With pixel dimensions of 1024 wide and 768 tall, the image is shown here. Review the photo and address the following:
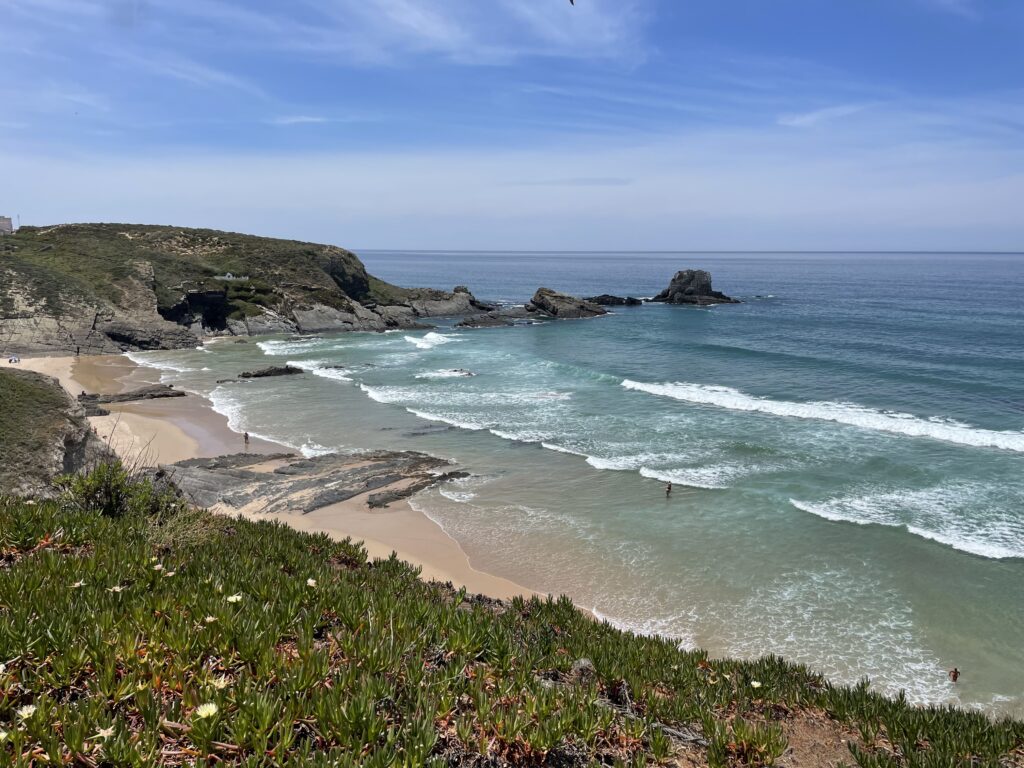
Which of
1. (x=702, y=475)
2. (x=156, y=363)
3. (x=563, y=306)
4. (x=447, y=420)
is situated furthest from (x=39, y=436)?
(x=563, y=306)

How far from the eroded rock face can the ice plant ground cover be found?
70.1 metres

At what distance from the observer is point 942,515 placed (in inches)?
766

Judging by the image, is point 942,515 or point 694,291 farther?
point 694,291

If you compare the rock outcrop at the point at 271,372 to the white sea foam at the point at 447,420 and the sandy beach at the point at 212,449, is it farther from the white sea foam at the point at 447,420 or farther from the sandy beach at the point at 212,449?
the white sea foam at the point at 447,420

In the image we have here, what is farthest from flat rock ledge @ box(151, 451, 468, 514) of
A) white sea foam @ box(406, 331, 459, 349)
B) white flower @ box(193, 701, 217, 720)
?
white sea foam @ box(406, 331, 459, 349)

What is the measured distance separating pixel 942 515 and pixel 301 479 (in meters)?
20.6

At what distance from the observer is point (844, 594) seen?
15.4 metres

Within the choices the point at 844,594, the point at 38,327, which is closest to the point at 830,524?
the point at 844,594

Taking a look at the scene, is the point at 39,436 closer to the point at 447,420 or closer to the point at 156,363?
the point at 447,420

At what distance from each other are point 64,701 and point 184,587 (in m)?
1.76

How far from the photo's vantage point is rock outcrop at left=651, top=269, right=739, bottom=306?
87.9 meters

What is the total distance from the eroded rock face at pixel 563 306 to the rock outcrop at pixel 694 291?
572 inches

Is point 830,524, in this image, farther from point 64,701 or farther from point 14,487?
point 14,487

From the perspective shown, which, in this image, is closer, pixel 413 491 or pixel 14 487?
pixel 14 487
